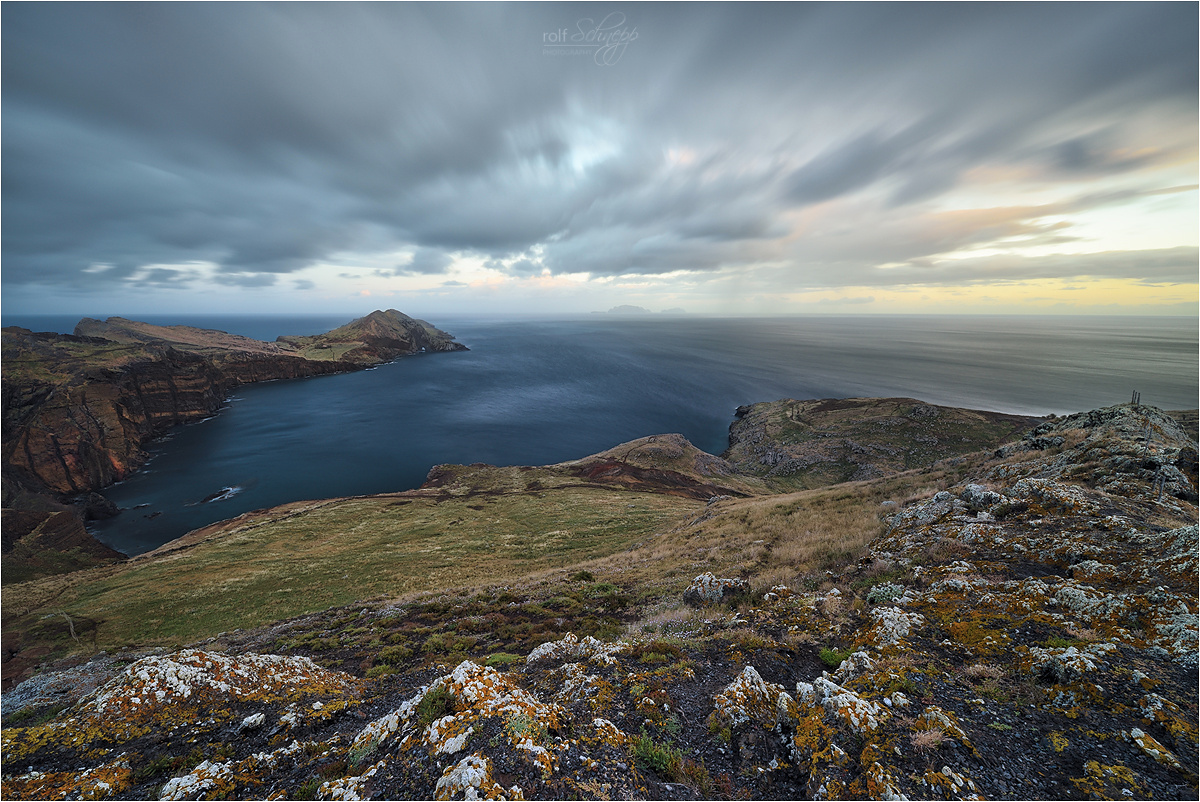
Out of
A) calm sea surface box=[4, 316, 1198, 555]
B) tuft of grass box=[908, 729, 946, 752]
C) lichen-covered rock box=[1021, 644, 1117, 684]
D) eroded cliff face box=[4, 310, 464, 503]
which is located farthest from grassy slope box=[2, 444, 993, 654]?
eroded cliff face box=[4, 310, 464, 503]

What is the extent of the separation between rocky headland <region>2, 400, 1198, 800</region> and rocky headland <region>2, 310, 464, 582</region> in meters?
47.7

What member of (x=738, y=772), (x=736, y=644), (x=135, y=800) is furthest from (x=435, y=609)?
(x=738, y=772)

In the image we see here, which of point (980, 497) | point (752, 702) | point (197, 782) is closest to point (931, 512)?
point (980, 497)

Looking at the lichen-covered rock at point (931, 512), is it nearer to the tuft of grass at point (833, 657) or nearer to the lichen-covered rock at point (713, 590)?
the lichen-covered rock at point (713, 590)

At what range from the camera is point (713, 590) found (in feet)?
47.9

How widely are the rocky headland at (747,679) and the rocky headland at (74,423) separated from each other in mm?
47714

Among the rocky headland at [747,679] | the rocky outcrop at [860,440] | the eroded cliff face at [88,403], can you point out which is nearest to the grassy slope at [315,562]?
the rocky headland at [747,679]

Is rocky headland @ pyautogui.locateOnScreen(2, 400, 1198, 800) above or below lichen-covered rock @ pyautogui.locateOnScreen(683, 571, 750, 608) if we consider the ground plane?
above

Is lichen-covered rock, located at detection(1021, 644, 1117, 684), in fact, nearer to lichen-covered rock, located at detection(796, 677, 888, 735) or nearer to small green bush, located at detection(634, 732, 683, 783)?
lichen-covered rock, located at detection(796, 677, 888, 735)

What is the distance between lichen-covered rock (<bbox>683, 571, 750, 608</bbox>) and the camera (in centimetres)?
1447

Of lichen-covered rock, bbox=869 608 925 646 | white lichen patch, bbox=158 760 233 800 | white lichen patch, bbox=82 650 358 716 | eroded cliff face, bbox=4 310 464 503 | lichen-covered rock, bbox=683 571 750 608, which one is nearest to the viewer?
white lichen patch, bbox=158 760 233 800

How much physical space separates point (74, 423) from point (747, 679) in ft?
429

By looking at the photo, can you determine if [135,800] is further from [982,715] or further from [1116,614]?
[1116,614]

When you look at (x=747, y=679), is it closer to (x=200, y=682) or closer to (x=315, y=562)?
(x=200, y=682)
